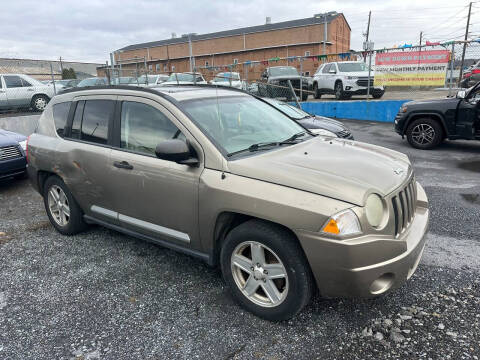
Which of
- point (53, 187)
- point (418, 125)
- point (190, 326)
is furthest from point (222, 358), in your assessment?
point (418, 125)

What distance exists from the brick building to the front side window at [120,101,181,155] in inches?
1593

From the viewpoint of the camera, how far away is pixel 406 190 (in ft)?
9.37

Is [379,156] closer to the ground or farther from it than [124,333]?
farther from it

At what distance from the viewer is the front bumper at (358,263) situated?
7.71 feet

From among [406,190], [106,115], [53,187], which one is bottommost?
[53,187]

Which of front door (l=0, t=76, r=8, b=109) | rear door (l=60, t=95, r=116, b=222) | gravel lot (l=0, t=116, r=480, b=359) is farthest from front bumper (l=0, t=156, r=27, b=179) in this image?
front door (l=0, t=76, r=8, b=109)

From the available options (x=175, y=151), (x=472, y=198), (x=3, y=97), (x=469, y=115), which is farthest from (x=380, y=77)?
(x=3, y=97)

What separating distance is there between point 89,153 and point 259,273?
87.5 inches

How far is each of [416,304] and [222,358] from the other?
1594 mm

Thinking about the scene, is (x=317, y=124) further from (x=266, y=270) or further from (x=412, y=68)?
(x=412, y=68)

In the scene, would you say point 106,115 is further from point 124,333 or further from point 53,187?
point 124,333

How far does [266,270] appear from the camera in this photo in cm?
273

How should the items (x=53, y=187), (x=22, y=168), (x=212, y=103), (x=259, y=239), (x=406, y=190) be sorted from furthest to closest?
(x=22, y=168) < (x=53, y=187) < (x=212, y=103) < (x=406, y=190) < (x=259, y=239)

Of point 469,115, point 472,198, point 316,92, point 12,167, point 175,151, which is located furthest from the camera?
point 316,92
